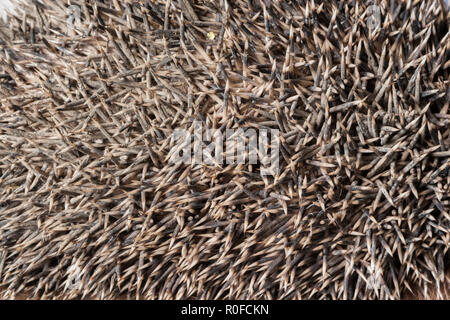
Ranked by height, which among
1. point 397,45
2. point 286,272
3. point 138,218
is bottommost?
point 286,272

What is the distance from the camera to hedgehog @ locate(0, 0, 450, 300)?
180 cm

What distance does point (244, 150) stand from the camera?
71.6 inches

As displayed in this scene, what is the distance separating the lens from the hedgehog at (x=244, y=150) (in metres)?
1.80

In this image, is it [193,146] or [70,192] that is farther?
[70,192]

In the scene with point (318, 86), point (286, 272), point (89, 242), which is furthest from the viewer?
point (89, 242)

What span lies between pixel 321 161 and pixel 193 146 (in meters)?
0.43

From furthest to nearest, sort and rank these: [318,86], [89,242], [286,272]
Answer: [89,242]
[286,272]
[318,86]

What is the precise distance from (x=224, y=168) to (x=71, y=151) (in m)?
0.58

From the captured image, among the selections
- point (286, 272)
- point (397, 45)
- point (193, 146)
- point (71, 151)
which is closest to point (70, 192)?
point (71, 151)

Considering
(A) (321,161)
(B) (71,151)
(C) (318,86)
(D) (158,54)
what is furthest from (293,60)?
(B) (71,151)

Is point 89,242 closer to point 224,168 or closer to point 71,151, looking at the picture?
point 71,151

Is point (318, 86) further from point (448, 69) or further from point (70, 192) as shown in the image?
point (70, 192)

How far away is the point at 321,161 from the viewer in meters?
1.80

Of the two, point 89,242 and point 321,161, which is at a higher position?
point 321,161
